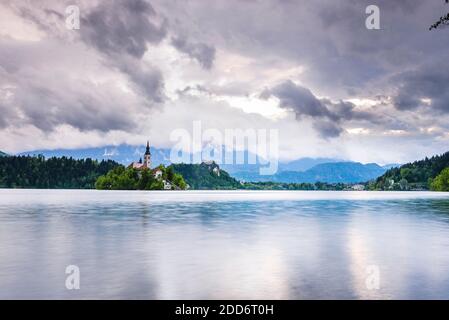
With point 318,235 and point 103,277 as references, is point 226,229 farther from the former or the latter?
point 103,277

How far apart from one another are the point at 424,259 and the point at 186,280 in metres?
13.2

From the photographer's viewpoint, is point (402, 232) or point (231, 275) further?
point (402, 232)

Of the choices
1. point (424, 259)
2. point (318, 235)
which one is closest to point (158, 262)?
point (424, 259)

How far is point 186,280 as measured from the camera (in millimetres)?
18219

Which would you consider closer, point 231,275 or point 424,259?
point 231,275

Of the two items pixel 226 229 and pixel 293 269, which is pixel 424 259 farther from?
pixel 226 229

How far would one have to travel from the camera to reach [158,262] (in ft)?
74.0

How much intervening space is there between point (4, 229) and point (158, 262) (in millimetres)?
22606

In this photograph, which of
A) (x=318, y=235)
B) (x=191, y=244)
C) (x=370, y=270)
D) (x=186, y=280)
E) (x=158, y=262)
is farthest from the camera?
(x=318, y=235)

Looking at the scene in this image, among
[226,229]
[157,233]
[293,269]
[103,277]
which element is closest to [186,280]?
[103,277]

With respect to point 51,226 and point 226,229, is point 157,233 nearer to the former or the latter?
point 226,229
